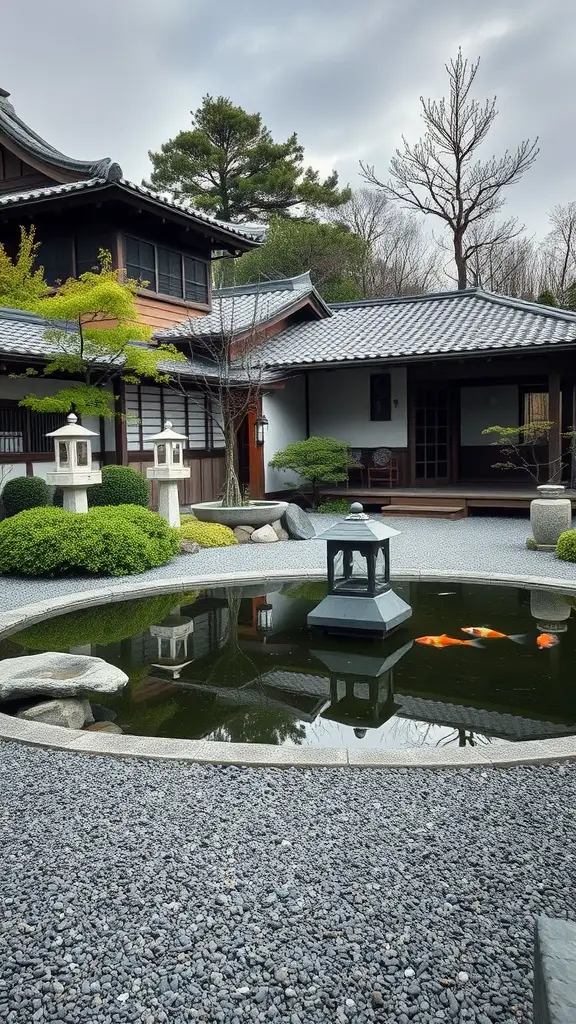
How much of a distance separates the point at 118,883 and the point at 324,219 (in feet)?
99.8

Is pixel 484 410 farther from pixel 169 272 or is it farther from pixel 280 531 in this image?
pixel 169 272

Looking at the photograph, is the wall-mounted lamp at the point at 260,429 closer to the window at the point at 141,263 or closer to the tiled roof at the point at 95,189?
the window at the point at 141,263

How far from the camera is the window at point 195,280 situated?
673 inches

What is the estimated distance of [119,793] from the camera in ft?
11.6

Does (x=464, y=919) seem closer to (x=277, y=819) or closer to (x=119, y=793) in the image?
(x=277, y=819)

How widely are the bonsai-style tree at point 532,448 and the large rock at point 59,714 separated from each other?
9.99 meters

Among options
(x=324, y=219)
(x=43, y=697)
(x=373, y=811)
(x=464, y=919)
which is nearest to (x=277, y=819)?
(x=373, y=811)

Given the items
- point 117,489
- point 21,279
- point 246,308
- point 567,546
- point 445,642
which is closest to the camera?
point 445,642

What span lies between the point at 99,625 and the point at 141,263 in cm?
1049

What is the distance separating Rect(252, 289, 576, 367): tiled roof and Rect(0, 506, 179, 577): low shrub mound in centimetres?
728

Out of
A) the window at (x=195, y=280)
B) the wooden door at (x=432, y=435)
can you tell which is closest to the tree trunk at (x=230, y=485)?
the wooden door at (x=432, y=435)

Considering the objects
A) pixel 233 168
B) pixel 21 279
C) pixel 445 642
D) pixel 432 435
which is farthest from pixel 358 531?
pixel 233 168

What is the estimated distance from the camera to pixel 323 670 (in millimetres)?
5672

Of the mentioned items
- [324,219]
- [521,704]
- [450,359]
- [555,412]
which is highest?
[324,219]
